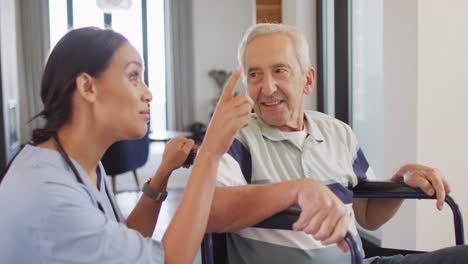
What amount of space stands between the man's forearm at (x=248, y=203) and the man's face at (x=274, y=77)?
35cm

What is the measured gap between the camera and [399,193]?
146 centimetres

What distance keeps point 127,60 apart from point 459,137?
5.36 ft

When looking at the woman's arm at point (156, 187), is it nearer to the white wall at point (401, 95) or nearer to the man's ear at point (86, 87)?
the man's ear at point (86, 87)

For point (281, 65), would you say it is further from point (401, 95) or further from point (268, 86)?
point (401, 95)

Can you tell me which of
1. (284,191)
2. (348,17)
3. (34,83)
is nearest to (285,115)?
(284,191)

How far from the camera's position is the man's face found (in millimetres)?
1479

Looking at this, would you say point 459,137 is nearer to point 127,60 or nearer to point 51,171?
point 127,60

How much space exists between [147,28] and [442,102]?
635cm

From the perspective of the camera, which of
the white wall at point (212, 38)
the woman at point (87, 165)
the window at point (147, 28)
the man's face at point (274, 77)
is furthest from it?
the white wall at point (212, 38)

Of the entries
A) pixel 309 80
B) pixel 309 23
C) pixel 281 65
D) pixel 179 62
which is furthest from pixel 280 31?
pixel 179 62

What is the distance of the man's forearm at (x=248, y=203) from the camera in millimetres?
1150

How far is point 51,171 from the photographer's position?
3.24 feet

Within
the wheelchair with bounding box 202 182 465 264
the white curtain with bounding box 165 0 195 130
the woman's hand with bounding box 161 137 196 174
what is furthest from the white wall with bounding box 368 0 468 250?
the white curtain with bounding box 165 0 195 130

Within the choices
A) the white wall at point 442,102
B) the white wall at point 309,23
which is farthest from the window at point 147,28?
the white wall at point 442,102
